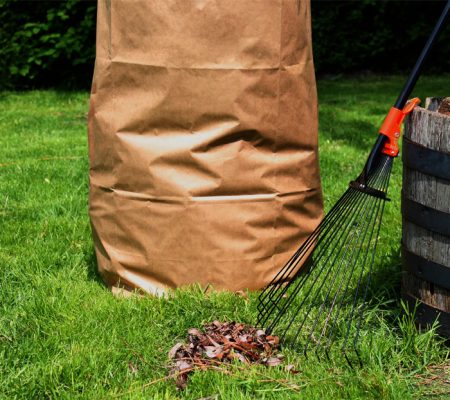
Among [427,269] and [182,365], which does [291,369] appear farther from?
[427,269]

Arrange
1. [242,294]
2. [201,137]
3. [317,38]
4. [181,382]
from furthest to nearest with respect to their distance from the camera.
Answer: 1. [317,38]
2. [242,294]
3. [201,137]
4. [181,382]

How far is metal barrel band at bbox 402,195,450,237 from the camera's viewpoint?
229 cm

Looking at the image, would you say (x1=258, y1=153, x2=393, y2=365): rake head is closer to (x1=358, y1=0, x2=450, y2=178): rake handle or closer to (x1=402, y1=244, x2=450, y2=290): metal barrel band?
(x1=358, y1=0, x2=450, y2=178): rake handle

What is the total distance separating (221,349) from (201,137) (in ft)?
2.46

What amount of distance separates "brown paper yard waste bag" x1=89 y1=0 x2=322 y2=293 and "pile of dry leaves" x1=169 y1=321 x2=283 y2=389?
0.36 m

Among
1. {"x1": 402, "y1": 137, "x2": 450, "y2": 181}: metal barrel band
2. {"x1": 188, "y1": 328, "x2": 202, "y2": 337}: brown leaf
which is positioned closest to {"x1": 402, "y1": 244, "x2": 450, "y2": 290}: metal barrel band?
{"x1": 402, "y1": 137, "x2": 450, "y2": 181}: metal barrel band

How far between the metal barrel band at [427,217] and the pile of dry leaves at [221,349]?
0.59 meters

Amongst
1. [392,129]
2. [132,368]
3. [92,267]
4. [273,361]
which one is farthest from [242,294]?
[392,129]

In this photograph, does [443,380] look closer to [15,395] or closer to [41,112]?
[15,395]

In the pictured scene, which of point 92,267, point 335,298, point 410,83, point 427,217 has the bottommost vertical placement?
point 92,267

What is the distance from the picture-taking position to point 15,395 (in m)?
2.07

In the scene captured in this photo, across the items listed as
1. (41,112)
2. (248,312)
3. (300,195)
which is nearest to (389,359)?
(248,312)

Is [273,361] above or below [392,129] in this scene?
below

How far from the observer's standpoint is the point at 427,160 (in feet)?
7.60
